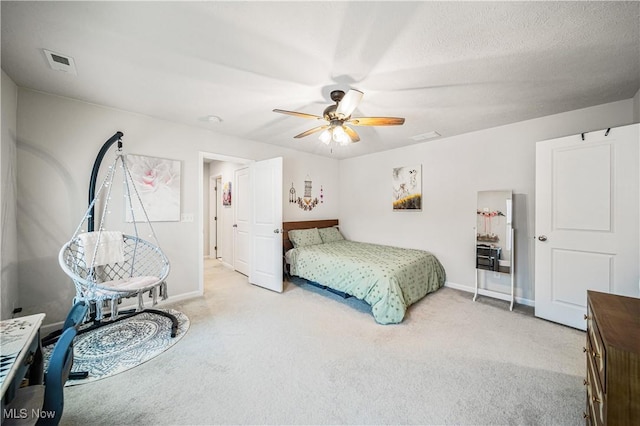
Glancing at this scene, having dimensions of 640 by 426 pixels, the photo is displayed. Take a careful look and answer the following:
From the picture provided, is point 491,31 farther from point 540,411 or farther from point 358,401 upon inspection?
point 358,401

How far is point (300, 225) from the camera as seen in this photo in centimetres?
471

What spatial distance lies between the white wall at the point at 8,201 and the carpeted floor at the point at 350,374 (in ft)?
4.21

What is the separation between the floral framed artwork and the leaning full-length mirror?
14.1ft

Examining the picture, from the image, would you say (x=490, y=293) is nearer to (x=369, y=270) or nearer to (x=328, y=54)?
(x=369, y=270)

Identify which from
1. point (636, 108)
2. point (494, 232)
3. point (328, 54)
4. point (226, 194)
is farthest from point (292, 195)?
point (636, 108)

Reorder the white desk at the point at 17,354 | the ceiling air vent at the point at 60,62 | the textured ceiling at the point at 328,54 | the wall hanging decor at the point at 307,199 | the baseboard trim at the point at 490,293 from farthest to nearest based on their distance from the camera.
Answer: the wall hanging decor at the point at 307,199
the baseboard trim at the point at 490,293
the ceiling air vent at the point at 60,62
the textured ceiling at the point at 328,54
the white desk at the point at 17,354

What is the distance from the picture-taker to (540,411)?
1538 millimetres

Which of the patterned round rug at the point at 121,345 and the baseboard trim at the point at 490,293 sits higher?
the baseboard trim at the point at 490,293

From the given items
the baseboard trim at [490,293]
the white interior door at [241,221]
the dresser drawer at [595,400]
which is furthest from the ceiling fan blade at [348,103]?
the baseboard trim at [490,293]

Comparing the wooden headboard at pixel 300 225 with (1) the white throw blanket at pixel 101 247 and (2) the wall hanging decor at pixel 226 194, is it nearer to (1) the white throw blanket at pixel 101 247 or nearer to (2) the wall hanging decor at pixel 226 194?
(2) the wall hanging decor at pixel 226 194

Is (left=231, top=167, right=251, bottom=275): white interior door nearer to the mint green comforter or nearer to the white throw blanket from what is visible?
the mint green comforter

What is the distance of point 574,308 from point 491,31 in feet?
9.48

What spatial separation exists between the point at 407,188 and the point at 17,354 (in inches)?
178

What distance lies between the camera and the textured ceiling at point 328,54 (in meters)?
1.46
